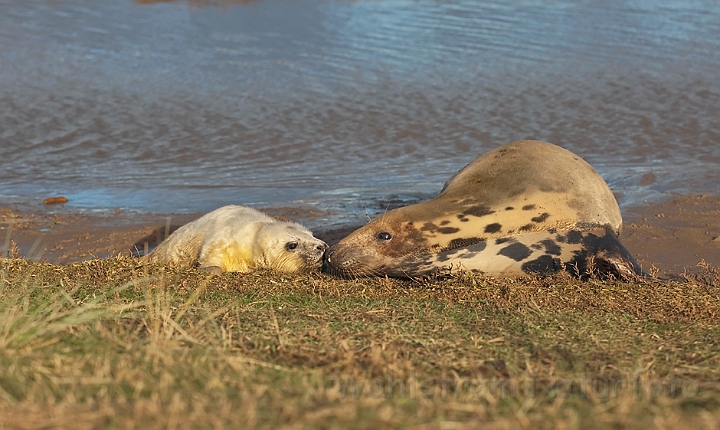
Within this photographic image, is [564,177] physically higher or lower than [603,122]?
higher

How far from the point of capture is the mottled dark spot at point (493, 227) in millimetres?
5579

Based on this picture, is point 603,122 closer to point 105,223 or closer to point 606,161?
point 606,161

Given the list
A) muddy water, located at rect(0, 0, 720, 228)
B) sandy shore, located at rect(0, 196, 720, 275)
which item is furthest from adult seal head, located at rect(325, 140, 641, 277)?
muddy water, located at rect(0, 0, 720, 228)

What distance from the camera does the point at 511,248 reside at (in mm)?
5438

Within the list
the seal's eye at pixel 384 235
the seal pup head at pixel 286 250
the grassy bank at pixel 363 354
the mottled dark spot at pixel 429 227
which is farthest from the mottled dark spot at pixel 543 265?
the seal pup head at pixel 286 250

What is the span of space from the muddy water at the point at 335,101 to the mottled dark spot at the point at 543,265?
8.61ft

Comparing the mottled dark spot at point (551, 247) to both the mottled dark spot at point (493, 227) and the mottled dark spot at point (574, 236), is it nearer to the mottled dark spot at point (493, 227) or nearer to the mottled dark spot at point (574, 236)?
the mottled dark spot at point (574, 236)

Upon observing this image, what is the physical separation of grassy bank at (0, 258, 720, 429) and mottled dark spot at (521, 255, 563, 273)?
0.61 feet

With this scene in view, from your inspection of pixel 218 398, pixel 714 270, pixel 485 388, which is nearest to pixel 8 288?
pixel 218 398

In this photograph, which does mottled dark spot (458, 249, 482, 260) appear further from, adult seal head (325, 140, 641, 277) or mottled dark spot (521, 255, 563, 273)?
mottled dark spot (521, 255, 563, 273)

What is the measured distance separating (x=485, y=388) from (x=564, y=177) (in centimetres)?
329

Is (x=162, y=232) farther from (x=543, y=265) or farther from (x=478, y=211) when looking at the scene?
(x=543, y=265)

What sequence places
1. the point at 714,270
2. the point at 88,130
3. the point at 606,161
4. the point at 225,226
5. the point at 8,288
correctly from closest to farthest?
the point at 8,288
the point at 714,270
the point at 225,226
the point at 606,161
the point at 88,130

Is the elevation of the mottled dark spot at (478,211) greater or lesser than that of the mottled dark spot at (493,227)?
greater
